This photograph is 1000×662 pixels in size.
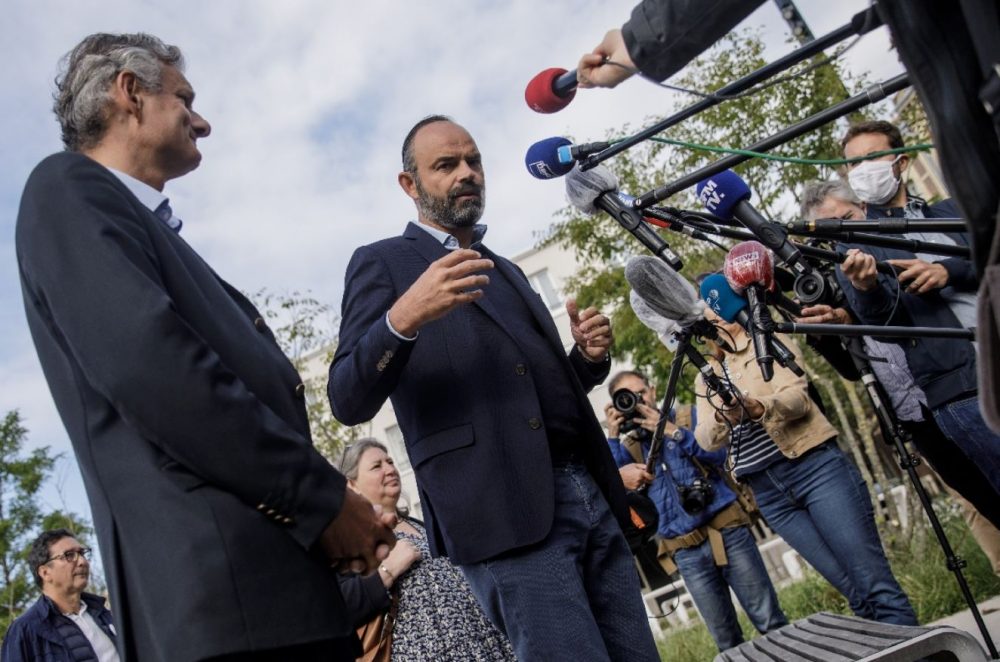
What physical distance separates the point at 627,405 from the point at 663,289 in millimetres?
1985

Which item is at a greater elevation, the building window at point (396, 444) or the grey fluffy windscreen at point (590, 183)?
the building window at point (396, 444)

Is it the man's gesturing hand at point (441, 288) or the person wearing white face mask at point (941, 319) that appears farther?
the person wearing white face mask at point (941, 319)

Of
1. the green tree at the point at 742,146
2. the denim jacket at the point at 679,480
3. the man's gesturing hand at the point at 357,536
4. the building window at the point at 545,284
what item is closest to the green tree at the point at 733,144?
the green tree at the point at 742,146

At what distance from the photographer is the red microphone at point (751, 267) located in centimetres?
341

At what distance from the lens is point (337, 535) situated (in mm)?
1981

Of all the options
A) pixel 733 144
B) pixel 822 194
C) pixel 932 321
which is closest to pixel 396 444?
pixel 733 144

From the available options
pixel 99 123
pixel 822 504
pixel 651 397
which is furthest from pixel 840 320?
pixel 99 123

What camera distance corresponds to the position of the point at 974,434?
13.1 ft

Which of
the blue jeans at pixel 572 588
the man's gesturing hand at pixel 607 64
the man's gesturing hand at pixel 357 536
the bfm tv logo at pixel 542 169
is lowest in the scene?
the blue jeans at pixel 572 588

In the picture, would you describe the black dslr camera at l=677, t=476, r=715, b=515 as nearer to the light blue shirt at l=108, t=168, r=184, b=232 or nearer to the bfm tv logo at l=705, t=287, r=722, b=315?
the bfm tv logo at l=705, t=287, r=722, b=315

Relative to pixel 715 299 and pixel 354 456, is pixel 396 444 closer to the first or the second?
pixel 354 456

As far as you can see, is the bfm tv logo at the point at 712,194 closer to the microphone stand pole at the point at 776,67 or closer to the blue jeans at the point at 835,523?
the microphone stand pole at the point at 776,67

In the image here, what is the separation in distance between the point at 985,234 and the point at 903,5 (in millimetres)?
393

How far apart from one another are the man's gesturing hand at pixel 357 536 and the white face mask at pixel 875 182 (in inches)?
133
